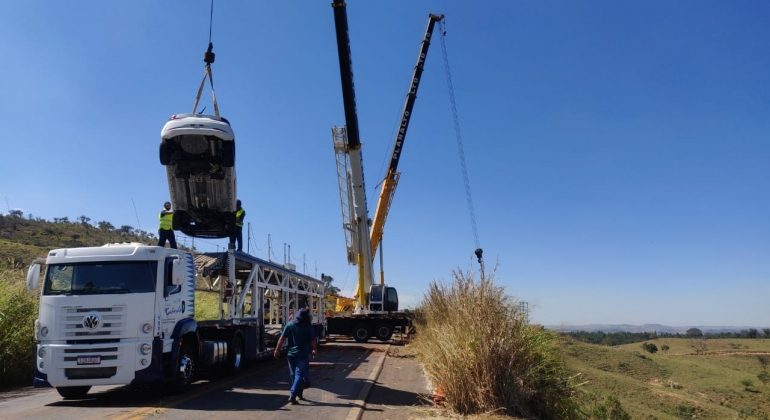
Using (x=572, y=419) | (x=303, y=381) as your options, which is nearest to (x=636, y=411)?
(x=572, y=419)

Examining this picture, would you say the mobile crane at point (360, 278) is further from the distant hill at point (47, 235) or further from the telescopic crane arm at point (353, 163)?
the distant hill at point (47, 235)

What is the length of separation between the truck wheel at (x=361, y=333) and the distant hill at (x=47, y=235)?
14451 mm

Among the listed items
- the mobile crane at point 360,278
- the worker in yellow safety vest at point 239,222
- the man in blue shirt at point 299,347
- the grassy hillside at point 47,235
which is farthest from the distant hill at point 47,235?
the man in blue shirt at point 299,347

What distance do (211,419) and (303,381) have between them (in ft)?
6.89

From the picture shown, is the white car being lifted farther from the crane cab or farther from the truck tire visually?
the truck tire

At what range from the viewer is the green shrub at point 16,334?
11.9m

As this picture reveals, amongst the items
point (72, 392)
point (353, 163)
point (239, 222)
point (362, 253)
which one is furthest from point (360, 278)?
point (72, 392)

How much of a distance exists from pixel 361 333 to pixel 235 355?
13376 mm

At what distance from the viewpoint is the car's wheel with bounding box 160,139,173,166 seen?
11039mm

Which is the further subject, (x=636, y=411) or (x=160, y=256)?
(x=636, y=411)

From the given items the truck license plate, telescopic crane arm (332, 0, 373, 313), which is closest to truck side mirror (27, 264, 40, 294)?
the truck license plate

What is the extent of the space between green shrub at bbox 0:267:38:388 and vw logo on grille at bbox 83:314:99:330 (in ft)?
17.0

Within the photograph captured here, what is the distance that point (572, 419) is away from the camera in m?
8.01

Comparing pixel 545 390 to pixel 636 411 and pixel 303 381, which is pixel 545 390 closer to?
pixel 303 381
